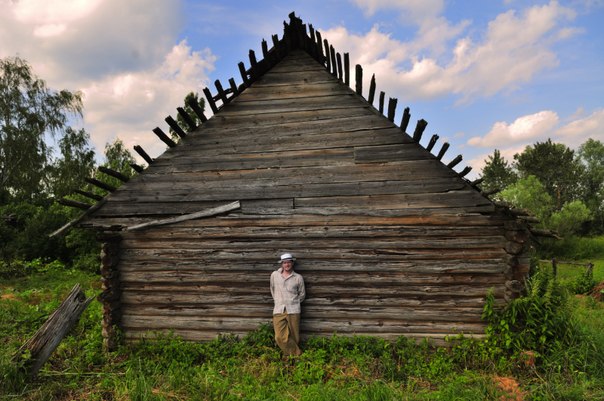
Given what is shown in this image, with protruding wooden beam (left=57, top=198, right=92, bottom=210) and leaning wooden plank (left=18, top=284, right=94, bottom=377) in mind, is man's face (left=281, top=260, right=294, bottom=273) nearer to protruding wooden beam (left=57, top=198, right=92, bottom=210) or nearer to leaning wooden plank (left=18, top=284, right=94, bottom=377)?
leaning wooden plank (left=18, top=284, right=94, bottom=377)

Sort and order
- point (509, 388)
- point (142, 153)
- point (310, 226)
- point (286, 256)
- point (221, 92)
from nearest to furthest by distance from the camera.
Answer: point (509, 388)
point (286, 256)
point (310, 226)
point (221, 92)
point (142, 153)

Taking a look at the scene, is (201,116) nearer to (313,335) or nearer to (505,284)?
(313,335)

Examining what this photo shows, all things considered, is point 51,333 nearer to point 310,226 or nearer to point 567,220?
point 310,226

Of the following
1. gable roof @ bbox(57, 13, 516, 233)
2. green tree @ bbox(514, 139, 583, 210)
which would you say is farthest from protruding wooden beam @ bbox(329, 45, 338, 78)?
green tree @ bbox(514, 139, 583, 210)

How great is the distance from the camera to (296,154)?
7152 millimetres

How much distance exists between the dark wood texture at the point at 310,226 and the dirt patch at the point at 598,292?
10.6m

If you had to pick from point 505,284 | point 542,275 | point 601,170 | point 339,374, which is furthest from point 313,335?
point 601,170

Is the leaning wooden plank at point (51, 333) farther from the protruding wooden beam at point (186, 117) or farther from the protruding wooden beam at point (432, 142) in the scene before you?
the protruding wooden beam at point (432, 142)

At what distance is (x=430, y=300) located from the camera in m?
6.87

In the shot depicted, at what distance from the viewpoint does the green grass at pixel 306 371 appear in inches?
211

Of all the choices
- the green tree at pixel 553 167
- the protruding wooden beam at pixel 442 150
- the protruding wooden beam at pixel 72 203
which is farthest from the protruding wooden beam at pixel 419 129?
the green tree at pixel 553 167

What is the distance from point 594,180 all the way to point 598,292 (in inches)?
1569

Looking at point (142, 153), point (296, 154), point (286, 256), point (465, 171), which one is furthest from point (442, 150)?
point (142, 153)

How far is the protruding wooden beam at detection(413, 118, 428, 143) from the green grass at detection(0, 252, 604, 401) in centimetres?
339
